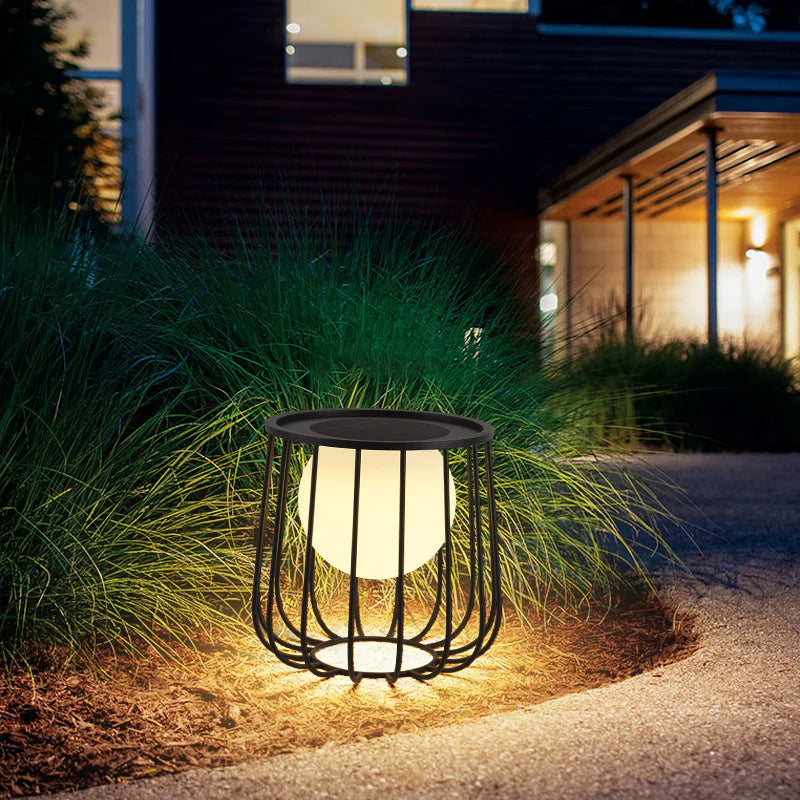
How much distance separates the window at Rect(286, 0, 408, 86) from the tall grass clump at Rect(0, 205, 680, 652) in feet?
29.4

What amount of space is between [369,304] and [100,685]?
4.26 ft

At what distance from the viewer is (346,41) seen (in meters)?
11.1

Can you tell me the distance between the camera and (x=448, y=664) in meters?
1.97

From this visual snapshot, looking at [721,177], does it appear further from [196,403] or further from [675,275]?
[196,403]

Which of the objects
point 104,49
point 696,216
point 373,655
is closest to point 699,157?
point 696,216

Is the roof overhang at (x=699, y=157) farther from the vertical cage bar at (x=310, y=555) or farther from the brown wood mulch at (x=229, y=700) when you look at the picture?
the vertical cage bar at (x=310, y=555)

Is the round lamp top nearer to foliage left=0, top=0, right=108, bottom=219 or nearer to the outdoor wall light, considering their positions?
the outdoor wall light

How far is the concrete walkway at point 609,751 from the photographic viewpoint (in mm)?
1448

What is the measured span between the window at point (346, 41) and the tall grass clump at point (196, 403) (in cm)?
896

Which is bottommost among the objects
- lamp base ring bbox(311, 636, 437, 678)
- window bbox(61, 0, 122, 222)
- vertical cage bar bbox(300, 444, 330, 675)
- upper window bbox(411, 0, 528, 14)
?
lamp base ring bbox(311, 636, 437, 678)

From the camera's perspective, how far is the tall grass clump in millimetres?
1965

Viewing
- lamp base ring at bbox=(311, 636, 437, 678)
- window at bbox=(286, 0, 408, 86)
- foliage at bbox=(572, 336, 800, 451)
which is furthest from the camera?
window at bbox=(286, 0, 408, 86)

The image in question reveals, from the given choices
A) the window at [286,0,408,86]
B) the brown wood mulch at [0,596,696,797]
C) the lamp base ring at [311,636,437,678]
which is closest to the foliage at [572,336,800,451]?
the brown wood mulch at [0,596,696,797]

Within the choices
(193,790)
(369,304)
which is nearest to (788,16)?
(369,304)
